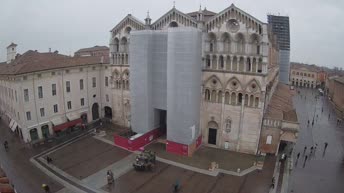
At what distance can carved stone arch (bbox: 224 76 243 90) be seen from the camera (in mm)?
32216

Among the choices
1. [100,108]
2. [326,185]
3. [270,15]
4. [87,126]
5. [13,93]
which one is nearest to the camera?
[326,185]

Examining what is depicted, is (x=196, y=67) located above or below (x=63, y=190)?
above

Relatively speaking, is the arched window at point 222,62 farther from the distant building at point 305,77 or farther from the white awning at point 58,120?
the distant building at point 305,77

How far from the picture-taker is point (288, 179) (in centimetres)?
2769

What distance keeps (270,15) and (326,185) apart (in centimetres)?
7598

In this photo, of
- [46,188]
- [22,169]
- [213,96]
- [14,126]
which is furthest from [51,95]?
[213,96]

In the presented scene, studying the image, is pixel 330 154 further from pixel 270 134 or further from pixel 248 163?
pixel 248 163

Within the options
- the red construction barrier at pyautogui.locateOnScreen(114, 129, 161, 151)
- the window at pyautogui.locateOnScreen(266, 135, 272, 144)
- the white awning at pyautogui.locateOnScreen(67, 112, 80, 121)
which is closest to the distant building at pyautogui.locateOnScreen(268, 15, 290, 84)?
the window at pyautogui.locateOnScreen(266, 135, 272, 144)

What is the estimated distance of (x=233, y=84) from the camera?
3272 centimetres

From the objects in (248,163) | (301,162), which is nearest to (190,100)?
(248,163)

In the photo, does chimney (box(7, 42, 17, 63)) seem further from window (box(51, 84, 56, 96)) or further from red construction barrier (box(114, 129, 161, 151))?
red construction barrier (box(114, 129, 161, 151))

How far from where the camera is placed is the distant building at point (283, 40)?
8306cm

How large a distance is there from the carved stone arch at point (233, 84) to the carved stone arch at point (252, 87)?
85 cm

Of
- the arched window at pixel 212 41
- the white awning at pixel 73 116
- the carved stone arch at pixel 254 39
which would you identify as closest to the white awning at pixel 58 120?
the white awning at pixel 73 116
